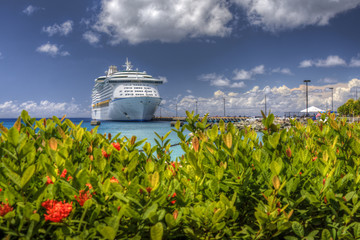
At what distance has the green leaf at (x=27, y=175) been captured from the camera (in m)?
0.90

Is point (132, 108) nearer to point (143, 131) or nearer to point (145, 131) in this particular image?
point (145, 131)

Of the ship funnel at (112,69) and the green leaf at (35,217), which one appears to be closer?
the green leaf at (35,217)

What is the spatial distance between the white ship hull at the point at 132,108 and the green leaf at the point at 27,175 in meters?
56.5

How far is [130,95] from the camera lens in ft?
188

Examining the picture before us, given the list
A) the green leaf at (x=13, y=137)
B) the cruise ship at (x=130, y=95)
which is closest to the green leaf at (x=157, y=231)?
the green leaf at (x=13, y=137)

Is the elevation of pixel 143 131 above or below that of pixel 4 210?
below

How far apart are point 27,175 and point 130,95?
190ft

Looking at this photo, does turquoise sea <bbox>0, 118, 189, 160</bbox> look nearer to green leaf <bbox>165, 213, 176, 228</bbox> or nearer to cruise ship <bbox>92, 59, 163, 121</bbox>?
cruise ship <bbox>92, 59, 163, 121</bbox>

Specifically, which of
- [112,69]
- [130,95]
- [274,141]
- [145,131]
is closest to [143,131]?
[145,131]

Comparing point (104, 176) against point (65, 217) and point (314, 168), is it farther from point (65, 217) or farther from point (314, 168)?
point (314, 168)

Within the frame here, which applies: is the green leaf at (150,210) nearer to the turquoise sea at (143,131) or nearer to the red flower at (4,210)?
the red flower at (4,210)

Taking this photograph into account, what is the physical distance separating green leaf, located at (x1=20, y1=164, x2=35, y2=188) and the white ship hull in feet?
185

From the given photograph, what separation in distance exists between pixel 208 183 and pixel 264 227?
34 cm

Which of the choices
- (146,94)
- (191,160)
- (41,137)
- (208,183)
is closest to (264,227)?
(208,183)
